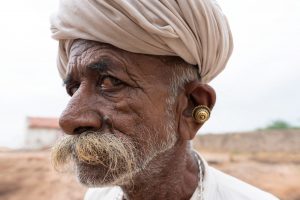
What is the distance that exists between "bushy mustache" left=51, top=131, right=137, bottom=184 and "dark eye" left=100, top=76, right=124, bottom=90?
0.70 feet

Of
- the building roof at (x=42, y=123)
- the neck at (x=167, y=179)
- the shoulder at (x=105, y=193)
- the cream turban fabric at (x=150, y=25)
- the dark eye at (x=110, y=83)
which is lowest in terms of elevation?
the building roof at (x=42, y=123)

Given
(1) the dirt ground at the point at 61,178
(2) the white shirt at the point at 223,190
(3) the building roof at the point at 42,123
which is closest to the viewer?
(2) the white shirt at the point at 223,190

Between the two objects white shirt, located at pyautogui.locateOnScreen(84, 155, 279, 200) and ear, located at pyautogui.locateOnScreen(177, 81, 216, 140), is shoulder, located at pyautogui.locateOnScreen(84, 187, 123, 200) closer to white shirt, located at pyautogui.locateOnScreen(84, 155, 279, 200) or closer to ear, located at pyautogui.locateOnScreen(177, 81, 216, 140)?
white shirt, located at pyautogui.locateOnScreen(84, 155, 279, 200)

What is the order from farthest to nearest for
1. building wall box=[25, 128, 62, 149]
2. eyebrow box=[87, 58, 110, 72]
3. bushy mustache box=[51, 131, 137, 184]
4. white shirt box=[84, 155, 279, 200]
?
building wall box=[25, 128, 62, 149] < white shirt box=[84, 155, 279, 200] < eyebrow box=[87, 58, 110, 72] < bushy mustache box=[51, 131, 137, 184]

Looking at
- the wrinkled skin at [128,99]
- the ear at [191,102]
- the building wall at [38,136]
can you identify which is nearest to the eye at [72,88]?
the wrinkled skin at [128,99]

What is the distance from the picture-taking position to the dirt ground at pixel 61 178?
271 inches

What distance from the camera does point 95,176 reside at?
1.76m

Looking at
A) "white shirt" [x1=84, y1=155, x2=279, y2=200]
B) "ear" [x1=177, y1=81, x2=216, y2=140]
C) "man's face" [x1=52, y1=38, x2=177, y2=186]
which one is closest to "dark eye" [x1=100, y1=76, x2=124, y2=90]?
"man's face" [x1=52, y1=38, x2=177, y2=186]

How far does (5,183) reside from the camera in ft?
23.7

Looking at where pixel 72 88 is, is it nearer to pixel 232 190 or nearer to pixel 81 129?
pixel 81 129

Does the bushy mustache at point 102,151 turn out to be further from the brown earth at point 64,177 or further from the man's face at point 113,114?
the brown earth at point 64,177

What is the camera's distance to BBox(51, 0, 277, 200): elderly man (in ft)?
5.77

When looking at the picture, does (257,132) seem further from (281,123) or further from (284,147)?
(281,123)

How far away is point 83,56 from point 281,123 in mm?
29042
